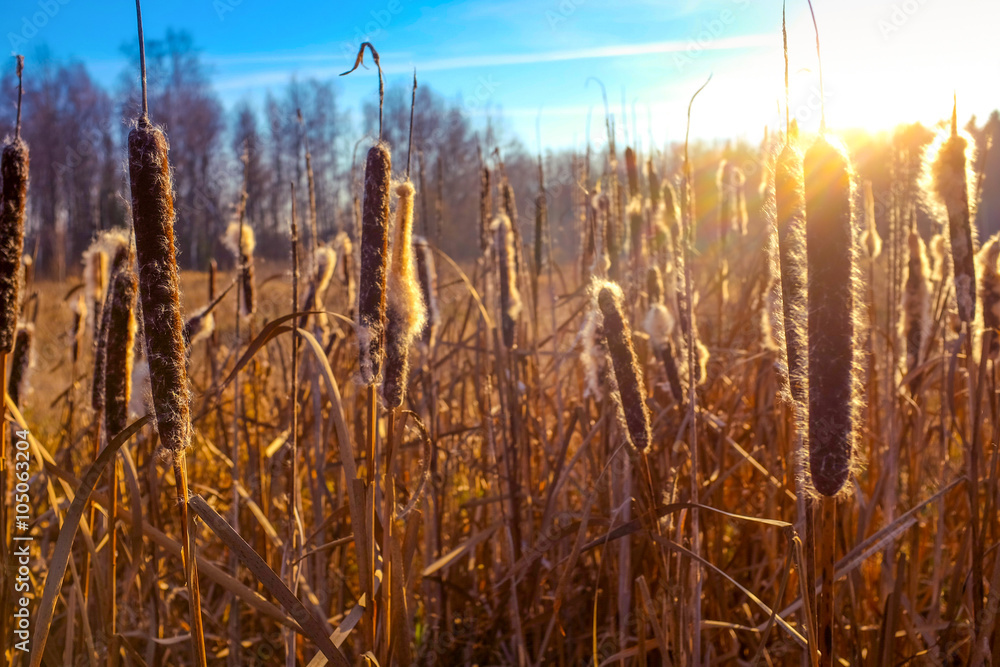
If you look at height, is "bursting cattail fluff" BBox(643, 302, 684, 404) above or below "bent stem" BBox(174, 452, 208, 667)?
above

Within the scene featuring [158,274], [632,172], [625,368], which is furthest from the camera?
[632,172]

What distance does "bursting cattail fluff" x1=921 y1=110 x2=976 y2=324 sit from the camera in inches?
52.6

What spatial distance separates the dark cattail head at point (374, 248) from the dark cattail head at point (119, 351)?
0.43 metres

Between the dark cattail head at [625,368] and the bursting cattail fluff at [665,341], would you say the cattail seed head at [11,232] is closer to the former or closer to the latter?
the dark cattail head at [625,368]

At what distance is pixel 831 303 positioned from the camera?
2.63ft

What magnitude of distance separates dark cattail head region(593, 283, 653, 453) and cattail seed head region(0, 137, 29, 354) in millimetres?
1017

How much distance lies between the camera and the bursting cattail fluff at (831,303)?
2.60ft

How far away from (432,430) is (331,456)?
2.94 feet

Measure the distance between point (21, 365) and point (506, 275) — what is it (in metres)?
1.41

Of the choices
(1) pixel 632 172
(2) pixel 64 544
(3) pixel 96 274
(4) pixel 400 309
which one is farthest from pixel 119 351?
(1) pixel 632 172

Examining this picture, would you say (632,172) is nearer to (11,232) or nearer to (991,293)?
(991,293)

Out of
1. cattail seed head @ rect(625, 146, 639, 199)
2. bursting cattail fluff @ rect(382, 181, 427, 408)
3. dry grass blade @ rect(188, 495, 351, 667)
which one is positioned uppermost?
cattail seed head @ rect(625, 146, 639, 199)

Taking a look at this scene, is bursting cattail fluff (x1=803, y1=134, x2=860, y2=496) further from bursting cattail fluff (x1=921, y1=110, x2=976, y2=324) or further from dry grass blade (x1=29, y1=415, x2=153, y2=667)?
dry grass blade (x1=29, y1=415, x2=153, y2=667)

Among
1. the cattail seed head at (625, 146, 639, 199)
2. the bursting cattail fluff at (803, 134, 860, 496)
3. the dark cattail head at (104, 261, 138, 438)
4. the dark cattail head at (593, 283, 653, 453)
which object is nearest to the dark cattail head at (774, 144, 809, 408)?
the bursting cattail fluff at (803, 134, 860, 496)
